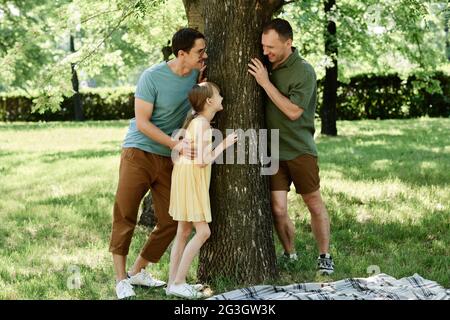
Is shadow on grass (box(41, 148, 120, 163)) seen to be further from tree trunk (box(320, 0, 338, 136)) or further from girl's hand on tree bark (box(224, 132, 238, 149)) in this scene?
girl's hand on tree bark (box(224, 132, 238, 149))

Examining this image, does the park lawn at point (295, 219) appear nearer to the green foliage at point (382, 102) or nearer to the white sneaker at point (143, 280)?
the white sneaker at point (143, 280)

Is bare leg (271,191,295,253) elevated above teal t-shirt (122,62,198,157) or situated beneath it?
situated beneath

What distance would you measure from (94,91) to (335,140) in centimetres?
1676

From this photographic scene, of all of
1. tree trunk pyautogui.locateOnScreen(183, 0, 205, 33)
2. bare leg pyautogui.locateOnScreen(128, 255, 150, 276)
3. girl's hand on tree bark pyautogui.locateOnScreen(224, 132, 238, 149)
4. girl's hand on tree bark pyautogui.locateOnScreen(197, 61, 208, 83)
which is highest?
tree trunk pyautogui.locateOnScreen(183, 0, 205, 33)

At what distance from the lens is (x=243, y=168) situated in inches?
208

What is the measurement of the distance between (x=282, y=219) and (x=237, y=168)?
77 cm

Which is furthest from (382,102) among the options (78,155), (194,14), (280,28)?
(280,28)

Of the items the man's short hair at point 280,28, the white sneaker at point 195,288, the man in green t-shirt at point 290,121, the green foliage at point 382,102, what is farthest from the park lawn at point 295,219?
Result: the green foliage at point 382,102

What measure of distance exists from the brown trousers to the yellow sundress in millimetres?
154

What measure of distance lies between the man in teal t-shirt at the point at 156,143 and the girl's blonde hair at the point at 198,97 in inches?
5.9

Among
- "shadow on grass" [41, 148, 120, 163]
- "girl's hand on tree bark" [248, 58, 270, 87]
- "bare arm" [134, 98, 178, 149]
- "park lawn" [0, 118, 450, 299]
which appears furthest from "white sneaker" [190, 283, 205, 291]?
"shadow on grass" [41, 148, 120, 163]

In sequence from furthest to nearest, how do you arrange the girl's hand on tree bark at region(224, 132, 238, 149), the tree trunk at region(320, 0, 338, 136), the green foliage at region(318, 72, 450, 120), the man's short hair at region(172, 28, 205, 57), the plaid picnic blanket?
the green foliage at region(318, 72, 450, 120) → the tree trunk at region(320, 0, 338, 136) → the girl's hand on tree bark at region(224, 132, 238, 149) → the man's short hair at region(172, 28, 205, 57) → the plaid picnic blanket

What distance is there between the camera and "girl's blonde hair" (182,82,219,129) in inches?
192

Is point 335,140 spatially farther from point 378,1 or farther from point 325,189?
point 325,189
